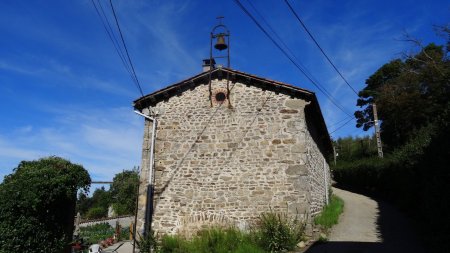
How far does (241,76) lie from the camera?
39.1 feet

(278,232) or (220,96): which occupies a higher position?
(220,96)

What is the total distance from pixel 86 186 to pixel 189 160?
3.33 m

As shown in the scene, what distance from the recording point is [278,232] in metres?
9.83

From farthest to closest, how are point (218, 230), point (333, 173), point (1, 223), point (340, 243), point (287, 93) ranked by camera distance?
point (333, 173) → point (287, 93) → point (218, 230) → point (340, 243) → point (1, 223)

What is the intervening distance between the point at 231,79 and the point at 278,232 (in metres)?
5.32

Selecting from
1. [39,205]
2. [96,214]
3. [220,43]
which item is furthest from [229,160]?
[96,214]

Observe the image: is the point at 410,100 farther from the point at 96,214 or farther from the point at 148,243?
the point at 96,214

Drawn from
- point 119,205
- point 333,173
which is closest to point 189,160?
point 333,173

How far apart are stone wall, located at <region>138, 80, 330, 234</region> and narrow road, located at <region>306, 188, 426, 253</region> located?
124 centimetres

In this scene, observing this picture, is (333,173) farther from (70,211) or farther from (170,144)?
(70,211)

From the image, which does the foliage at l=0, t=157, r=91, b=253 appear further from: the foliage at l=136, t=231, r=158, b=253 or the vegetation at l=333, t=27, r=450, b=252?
the vegetation at l=333, t=27, r=450, b=252

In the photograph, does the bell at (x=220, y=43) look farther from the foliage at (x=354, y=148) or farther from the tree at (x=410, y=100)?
the foliage at (x=354, y=148)

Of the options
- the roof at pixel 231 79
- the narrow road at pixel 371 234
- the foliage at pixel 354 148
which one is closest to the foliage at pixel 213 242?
the narrow road at pixel 371 234

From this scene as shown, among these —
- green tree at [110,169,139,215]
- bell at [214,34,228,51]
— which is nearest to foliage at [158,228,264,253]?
bell at [214,34,228,51]
